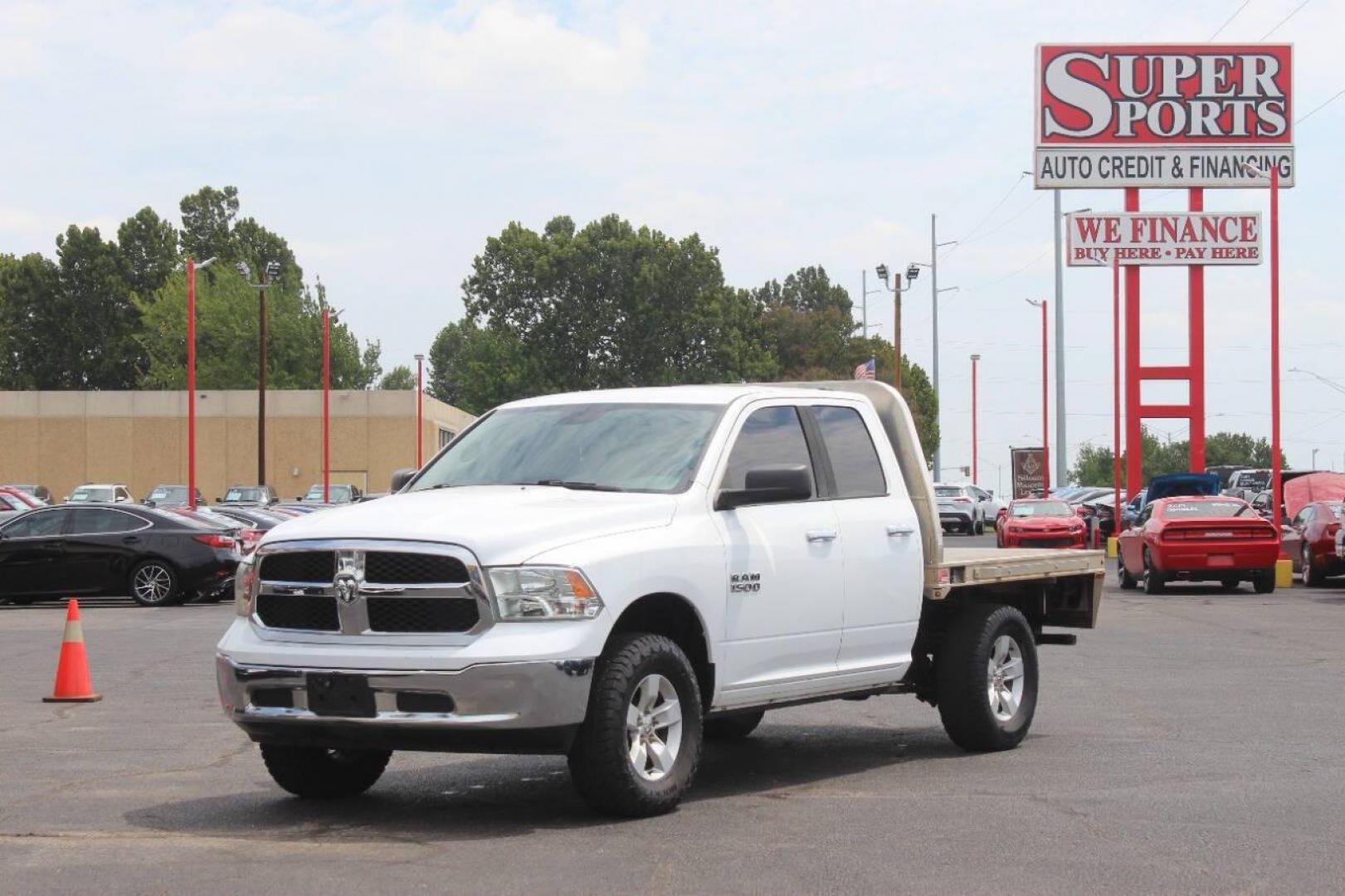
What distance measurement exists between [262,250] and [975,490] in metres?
63.8

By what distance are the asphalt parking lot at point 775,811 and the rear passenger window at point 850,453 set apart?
1500 mm

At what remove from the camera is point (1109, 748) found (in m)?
10.9

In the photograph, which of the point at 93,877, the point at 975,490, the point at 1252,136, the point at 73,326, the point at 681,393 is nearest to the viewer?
the point at 93,877

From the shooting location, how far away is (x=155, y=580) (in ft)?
90.0

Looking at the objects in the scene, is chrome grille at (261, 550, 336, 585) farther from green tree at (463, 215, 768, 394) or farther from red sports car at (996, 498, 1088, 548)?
green tree at (463, 215, 768, 394)

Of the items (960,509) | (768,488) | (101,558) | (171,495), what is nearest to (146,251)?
(171,495)

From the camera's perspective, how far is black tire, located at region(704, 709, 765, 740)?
1142 cm

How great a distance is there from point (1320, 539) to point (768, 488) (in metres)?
23.4

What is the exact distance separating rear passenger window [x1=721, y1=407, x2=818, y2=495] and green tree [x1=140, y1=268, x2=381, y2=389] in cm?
9086

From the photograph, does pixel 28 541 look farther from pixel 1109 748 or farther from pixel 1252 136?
pixel 1252 136

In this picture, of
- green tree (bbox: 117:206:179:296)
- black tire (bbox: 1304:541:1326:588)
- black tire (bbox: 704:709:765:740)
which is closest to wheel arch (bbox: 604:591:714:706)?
black tire (bbox: 704:709:765:740)

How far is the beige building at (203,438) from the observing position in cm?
8456

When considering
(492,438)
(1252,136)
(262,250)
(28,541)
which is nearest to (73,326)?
(262,250)

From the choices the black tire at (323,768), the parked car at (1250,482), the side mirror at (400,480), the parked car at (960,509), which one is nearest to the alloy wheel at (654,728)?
the black tire at (323,768)
